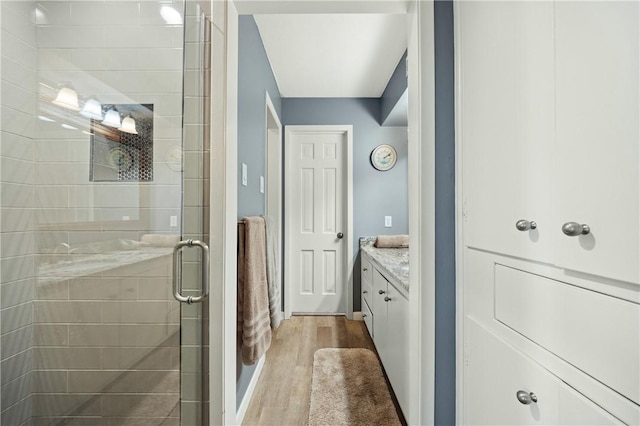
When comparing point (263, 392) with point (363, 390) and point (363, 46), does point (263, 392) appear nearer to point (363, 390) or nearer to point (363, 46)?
point (363, 390)

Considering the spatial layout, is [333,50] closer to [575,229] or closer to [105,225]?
[105,225]

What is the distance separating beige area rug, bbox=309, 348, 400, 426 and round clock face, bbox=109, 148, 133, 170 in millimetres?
1649

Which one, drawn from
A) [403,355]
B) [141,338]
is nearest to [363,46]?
[403,355]

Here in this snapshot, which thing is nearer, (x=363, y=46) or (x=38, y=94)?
(x=38, y=94)

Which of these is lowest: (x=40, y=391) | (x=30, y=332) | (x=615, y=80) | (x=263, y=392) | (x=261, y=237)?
(x=263, y=392)

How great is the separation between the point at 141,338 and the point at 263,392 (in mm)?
1180

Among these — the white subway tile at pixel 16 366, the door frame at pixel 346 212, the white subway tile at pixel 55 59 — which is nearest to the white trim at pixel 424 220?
the white subway tile at pixel 55 59

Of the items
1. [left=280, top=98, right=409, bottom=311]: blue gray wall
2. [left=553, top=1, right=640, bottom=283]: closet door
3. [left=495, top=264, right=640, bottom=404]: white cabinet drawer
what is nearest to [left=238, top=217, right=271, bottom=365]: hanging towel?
[left=495, top=264, right=640, bottom=404]: white cabinet drawer

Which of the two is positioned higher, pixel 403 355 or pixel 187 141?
pixel 187 141

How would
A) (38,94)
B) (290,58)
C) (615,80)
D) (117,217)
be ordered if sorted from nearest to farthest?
(615,80) → (38,94) → (117,217) → (290,58)

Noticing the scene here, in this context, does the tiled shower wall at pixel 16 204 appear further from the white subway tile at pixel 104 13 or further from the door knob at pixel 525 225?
the door knob at pixel 525 225

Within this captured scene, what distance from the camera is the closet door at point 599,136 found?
21.3 inches

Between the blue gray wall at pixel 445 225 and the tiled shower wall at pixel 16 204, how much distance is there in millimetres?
1398

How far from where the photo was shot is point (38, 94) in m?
0.92
